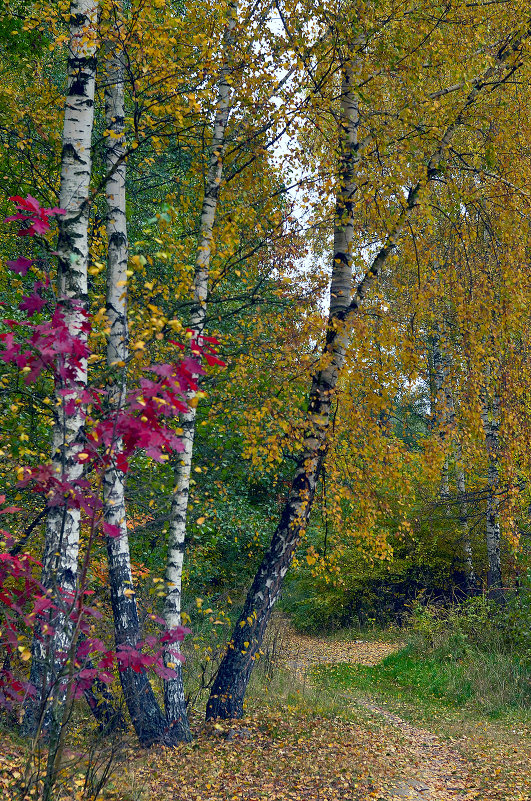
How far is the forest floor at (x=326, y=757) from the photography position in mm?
4500

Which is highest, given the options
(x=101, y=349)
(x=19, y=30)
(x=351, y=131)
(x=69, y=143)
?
(x=19, y=30)

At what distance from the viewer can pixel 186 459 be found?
5426mm

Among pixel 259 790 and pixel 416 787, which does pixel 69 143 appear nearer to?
pixel 259 790

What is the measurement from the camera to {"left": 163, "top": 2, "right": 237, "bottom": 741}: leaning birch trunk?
5.26 m

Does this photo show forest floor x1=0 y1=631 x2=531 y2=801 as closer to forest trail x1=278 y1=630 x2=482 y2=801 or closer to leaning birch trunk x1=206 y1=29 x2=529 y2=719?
forest trail x1=278 y1=630 x2=482 y2=801

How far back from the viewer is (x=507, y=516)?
298 inches

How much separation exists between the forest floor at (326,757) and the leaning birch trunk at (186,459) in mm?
403

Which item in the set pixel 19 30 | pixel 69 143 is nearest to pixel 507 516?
pixel 69 143

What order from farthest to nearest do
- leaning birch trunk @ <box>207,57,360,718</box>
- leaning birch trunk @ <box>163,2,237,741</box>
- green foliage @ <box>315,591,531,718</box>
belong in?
green foliage @ <box>315,591,531,718</box> < leaning birch trunk @ <box>207,57,360,718</box> < leaning birch trunk @ <box>163,2,237,741</box>

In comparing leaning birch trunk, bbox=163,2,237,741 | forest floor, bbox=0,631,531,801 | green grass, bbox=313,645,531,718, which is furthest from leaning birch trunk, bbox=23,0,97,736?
green grass, bbox=313,645,531,718

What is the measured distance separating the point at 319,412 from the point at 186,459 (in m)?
1.62

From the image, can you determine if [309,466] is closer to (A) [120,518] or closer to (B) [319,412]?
(B) [319,412]

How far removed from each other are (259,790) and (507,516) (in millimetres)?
4637

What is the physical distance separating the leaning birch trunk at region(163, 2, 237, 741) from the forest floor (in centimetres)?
40
